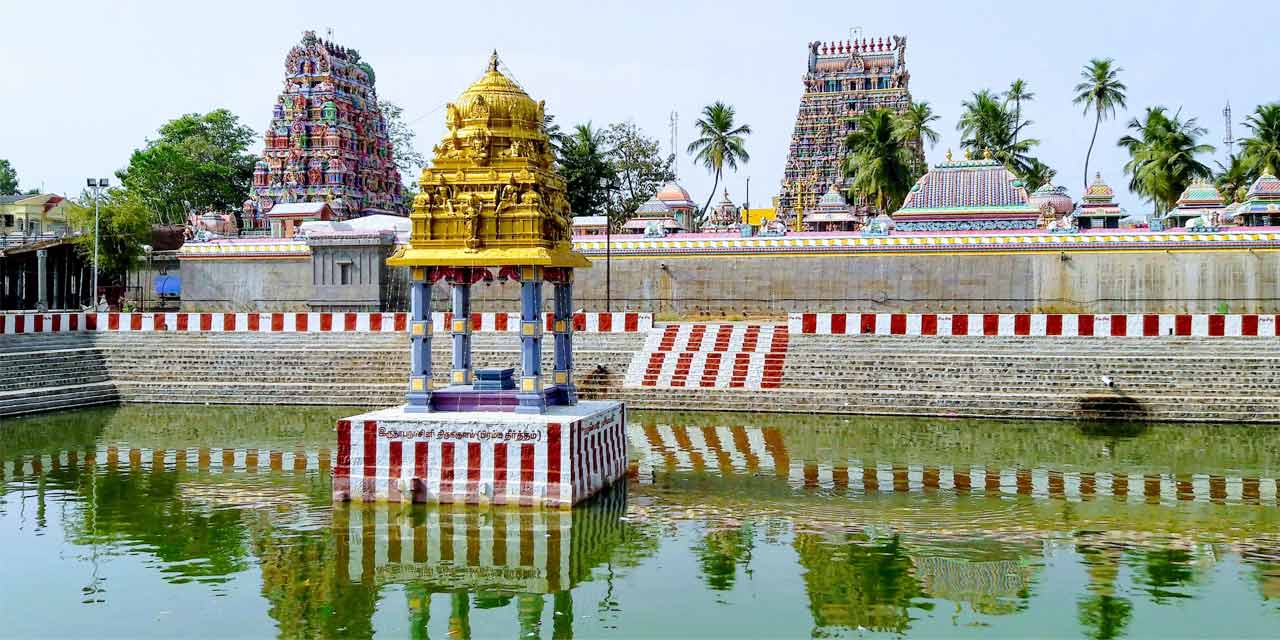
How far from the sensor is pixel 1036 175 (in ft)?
196

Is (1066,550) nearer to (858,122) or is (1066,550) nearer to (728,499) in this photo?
(728,499)

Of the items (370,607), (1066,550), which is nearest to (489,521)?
(370,607)

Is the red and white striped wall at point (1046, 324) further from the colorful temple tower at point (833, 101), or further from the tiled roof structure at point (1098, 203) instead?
the colorful temple tower at point (833, 101)

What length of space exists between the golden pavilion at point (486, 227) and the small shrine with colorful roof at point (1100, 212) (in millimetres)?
26987

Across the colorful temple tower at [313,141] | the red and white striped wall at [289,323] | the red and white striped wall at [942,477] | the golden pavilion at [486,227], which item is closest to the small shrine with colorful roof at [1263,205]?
the red and white striped wall at [289,323]

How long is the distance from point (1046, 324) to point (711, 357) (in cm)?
767

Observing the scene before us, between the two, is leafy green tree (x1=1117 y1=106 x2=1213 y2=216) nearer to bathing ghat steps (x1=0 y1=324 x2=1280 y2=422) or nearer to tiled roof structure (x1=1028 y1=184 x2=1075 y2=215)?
tiled roof structure (x1=1028 y1=184 x2=1075 y2=215)

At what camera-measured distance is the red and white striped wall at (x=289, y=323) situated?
31.1 m

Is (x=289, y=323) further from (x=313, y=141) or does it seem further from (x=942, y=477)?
(x=313, y=141)

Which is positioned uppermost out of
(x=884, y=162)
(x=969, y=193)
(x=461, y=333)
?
(x=884, y=162)

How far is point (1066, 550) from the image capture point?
1345 centimetres

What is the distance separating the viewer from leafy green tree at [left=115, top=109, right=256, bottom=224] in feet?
229

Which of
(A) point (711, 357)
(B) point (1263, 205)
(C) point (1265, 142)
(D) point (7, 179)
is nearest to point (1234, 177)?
(C) point (1265, 142)

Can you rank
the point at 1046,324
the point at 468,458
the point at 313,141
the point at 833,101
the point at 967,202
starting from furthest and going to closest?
1. the point at 833,101
2. the point at 313,141
3. the point at 967,202
4. the point at 1046,324
5. the point at 468,458
